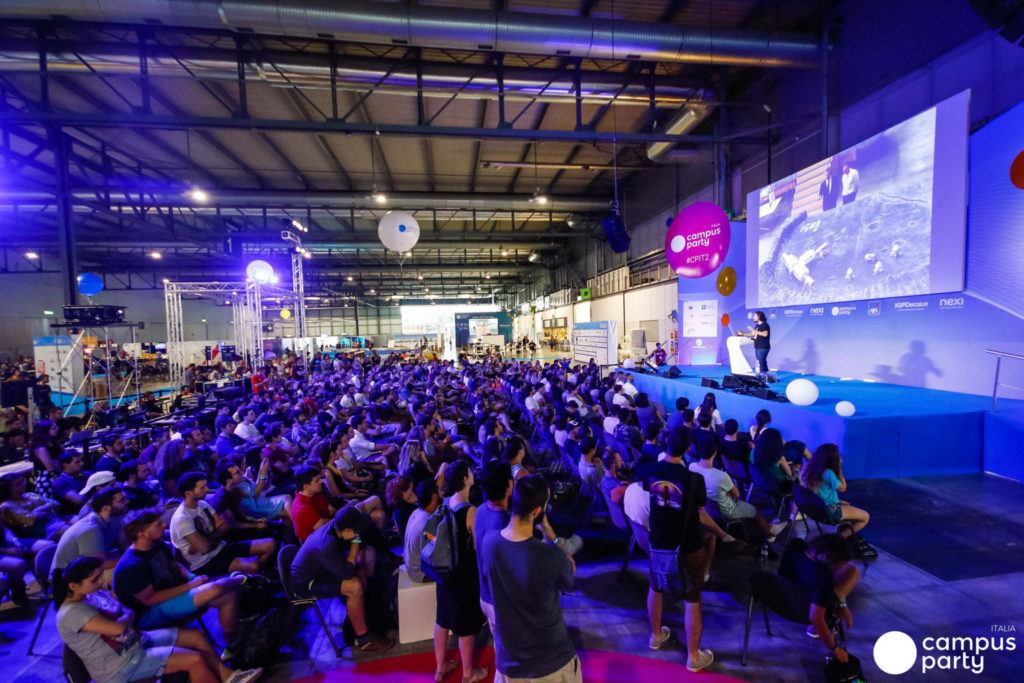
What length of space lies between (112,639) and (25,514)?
267cm

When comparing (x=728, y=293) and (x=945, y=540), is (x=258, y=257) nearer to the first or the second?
(x=728, y=293)

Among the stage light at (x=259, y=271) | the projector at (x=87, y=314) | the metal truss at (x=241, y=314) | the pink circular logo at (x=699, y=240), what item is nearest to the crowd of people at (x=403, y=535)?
the projector at (x=87, y=314)

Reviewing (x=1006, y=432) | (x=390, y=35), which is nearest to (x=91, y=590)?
(x=390, y=35)

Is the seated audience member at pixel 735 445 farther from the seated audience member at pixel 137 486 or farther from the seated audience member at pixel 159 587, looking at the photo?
the seated audience member at pixel 137 486

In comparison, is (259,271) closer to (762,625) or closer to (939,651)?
(762,625)

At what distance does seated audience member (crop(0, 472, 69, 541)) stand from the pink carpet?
2.86 meters

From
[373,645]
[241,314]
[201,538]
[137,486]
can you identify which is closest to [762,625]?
[373,645]

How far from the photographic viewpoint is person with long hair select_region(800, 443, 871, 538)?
294 cm

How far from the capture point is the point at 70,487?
4055 millimetres

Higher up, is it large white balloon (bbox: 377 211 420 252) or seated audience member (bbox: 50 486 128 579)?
large white balloon (bbox: 377 211 420 252)

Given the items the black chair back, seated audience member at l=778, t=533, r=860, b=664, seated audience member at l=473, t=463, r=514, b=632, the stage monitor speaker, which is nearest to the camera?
seated audience member at l=473, t=463, r=514, b=632

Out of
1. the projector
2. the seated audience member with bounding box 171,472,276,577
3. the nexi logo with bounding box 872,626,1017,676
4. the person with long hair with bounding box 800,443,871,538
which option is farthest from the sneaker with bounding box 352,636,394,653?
the projector

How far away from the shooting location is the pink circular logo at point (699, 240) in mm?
6676

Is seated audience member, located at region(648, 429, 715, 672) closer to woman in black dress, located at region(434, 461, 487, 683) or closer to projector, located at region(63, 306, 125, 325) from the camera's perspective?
woman in black dress, located at region(434, 461, 487, 683)
